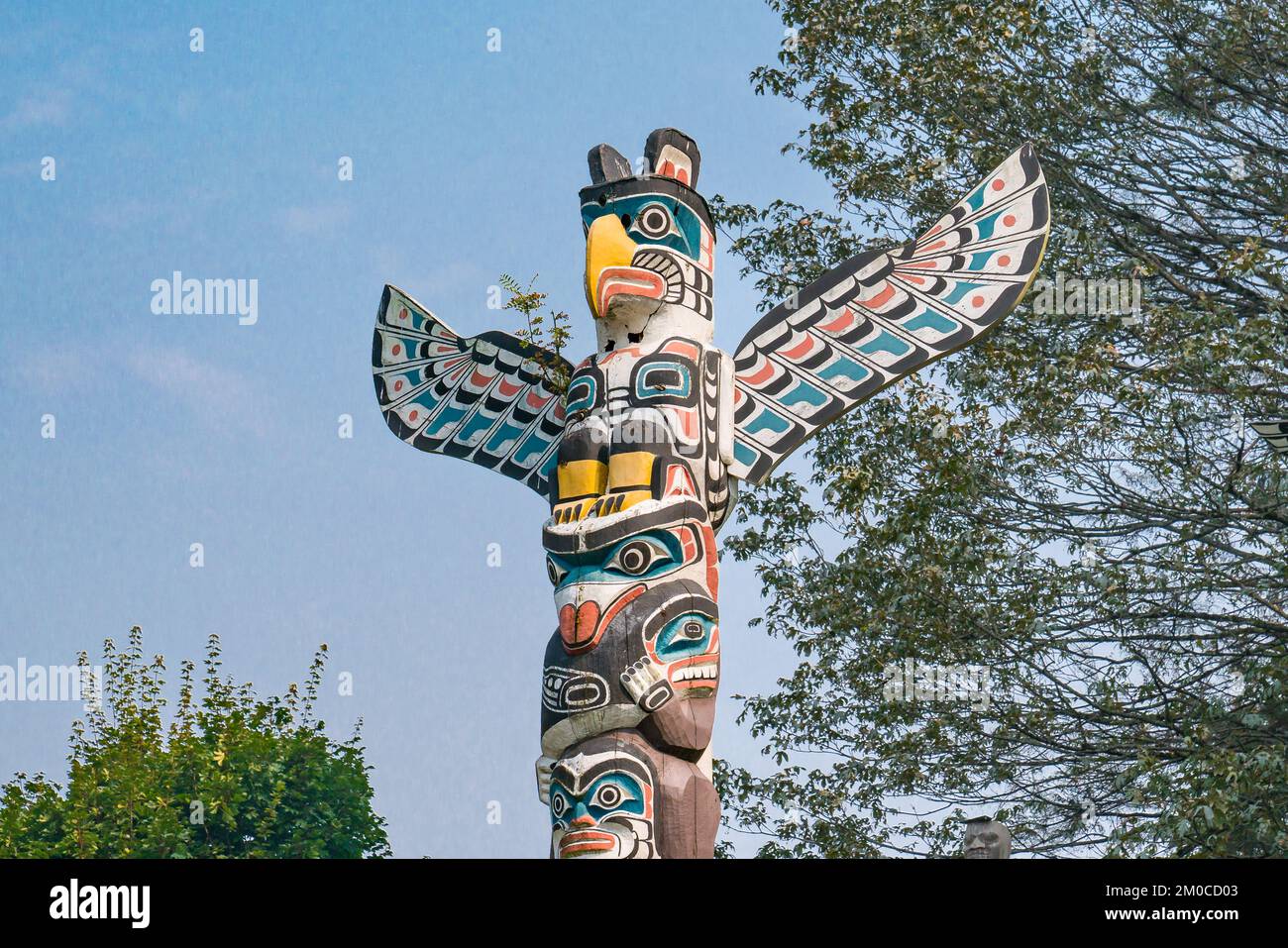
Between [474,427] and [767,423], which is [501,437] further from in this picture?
[767,423]

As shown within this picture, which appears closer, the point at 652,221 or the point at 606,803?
the point at 606,803

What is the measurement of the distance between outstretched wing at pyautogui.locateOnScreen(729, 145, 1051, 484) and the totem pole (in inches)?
0.4

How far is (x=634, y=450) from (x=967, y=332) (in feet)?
6.68

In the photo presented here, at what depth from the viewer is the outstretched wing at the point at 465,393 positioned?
419 inches

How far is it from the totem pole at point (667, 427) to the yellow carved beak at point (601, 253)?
12 mm

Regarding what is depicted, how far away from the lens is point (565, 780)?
327 inches

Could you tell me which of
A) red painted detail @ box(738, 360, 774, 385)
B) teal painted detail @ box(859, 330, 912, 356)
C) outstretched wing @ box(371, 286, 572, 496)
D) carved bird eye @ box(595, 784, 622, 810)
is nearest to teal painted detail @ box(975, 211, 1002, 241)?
teal painted detail @ box(859, 330, 912, 356)

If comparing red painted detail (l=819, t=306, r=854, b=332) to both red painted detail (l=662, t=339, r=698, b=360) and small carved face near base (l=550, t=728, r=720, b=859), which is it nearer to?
red painted detail (l=662, t=339, r=698, b=360)

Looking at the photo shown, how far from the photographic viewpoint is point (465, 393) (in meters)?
10.9

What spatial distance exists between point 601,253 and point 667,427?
44.5 inches

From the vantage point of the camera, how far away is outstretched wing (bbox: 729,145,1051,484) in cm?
950

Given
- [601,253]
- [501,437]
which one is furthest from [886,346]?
[501,437]
